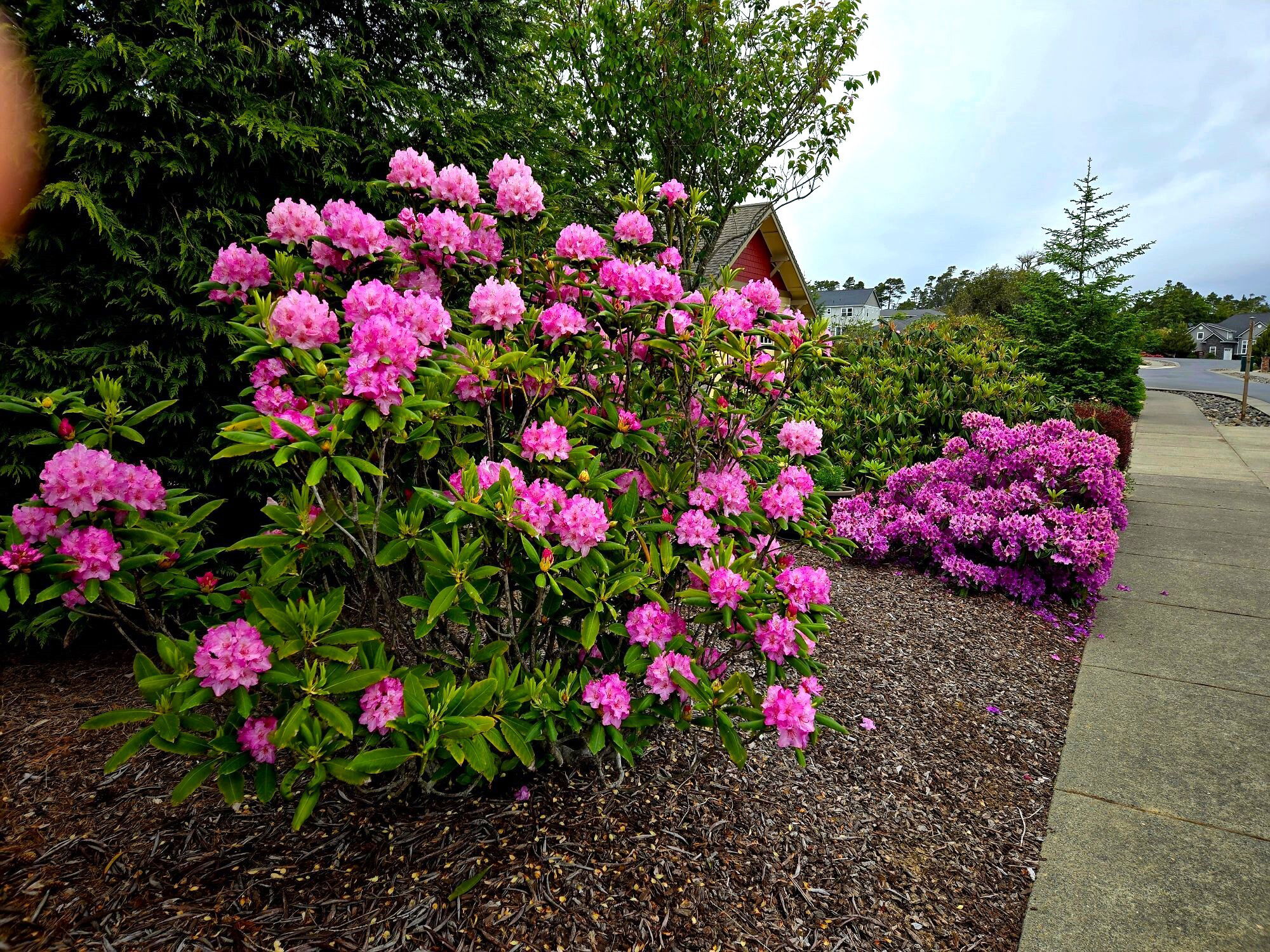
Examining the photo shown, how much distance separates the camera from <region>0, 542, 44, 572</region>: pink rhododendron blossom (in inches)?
65.4

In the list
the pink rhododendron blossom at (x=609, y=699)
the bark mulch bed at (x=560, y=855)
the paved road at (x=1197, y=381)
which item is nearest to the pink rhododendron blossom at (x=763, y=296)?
the pink rhododendron blossom at (x=609, y=699)

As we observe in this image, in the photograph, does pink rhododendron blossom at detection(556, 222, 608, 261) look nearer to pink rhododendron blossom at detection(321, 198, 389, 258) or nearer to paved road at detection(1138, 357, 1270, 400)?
pink rhododendron blossom at detection(321, 198, 389, 258)

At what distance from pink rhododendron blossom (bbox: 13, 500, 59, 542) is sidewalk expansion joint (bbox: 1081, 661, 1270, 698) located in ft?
15.0

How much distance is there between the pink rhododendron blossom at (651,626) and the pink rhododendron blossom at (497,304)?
0.95m

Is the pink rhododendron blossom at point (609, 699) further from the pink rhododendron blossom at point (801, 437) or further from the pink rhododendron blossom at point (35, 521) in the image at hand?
the pink rhododendron blossom at point (35, 521)

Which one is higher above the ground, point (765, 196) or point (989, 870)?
point (765, 196)

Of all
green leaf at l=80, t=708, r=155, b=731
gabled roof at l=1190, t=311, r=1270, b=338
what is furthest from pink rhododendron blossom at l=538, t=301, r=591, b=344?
gabled roof at l=1190, t=311, r=1270, b=338

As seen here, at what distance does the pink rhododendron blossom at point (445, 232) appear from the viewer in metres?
2.15

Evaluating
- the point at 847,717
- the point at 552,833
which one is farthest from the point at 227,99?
the point at 847,717

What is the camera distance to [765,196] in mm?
11242

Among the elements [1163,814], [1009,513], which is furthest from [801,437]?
[1009,513]

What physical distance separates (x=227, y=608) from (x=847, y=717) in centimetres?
251

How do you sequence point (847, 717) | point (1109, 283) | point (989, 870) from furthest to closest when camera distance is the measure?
point (1109, 283) → point (847, 717) → point (989, 870)

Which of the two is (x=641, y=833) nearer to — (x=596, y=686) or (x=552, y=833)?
(x=552, y=833)
